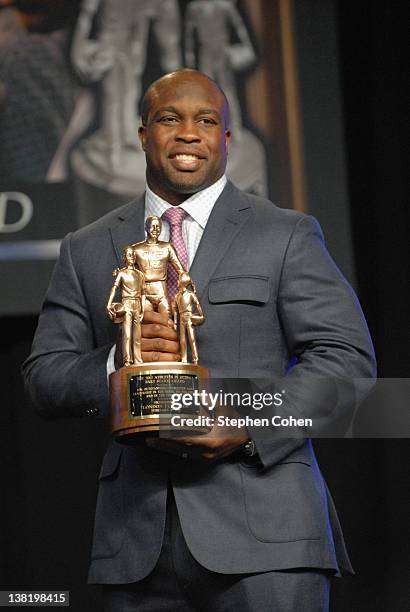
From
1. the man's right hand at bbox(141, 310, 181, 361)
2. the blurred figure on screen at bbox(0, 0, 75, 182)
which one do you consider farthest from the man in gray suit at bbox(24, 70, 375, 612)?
the blurred figure on screen at bbox(0, 0, 75, 182)

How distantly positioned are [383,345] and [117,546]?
69.7 inches

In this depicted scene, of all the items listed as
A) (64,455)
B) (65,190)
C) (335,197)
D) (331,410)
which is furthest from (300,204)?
(331,410)

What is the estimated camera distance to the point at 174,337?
2.35 metres

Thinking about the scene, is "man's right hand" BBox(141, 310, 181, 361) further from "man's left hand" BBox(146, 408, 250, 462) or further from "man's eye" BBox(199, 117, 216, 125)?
"man's eye" BBox(199, 117, 216, 125)

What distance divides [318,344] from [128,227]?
19.3 inches

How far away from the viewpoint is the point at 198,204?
8.46 feet

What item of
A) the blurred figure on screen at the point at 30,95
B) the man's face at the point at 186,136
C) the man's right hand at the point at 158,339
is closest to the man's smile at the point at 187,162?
the man's face at the point at 186,136

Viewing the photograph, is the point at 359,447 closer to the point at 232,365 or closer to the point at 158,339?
the point at 232,365

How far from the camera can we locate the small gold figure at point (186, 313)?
2326 millimetres

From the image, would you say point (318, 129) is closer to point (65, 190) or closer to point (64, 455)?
point (65, 190)

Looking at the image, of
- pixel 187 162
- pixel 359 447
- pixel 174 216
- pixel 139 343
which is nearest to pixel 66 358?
pixel 139 343

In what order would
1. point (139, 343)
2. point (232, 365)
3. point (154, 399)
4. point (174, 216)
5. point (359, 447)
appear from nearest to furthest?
point (154, 399), point (139, 343), point (232, 365), point (174, 216), point (359, 447)

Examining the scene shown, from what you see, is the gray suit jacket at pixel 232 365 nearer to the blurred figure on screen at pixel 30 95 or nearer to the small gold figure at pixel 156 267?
the small gold figure at pixel 156 267

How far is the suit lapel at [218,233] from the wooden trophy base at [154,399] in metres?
0.26
